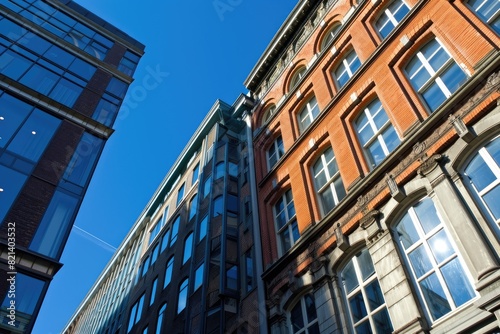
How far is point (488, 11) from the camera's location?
11.7 m

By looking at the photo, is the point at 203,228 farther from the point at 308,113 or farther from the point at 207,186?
the point at 308,113

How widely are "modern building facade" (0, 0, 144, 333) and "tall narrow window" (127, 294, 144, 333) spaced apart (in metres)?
12.3

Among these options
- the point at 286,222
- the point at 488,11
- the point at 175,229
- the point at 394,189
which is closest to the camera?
the point at 394,189

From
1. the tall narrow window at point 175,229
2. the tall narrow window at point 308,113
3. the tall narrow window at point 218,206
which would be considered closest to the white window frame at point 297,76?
the tall narrow window at point 308,113

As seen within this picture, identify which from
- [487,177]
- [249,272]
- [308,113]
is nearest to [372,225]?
[487,177]

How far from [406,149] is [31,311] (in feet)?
48.8

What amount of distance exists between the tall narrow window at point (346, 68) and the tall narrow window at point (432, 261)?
8.33 m

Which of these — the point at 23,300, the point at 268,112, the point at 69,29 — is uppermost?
the point at 69,29

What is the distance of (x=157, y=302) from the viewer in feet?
84.5

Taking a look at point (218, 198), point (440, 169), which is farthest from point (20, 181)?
point (440, 169)

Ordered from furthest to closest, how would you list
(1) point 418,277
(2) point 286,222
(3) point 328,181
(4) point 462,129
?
(2) point 286,222 → (3) point 328,181 → (4) point 462,129 → (1) point 418,277

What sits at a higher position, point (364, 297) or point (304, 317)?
point (304, 317)

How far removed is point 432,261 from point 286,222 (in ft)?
25.7

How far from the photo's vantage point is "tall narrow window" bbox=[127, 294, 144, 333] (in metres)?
28.4
